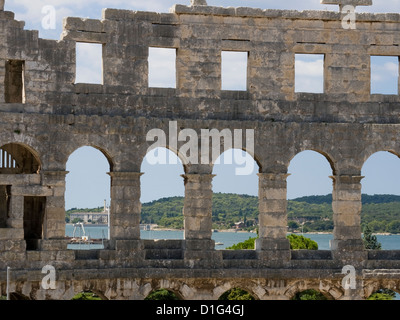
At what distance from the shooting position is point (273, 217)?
3456 cm

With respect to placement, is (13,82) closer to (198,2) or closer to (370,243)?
(198,2)

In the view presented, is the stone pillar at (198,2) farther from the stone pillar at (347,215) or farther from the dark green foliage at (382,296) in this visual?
the dark green foliage at (382,296)

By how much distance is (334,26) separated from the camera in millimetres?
35312

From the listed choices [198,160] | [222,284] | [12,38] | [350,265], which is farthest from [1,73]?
[350,265]

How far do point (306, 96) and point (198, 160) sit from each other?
153 inches

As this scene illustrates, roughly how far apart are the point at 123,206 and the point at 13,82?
5.92 metres

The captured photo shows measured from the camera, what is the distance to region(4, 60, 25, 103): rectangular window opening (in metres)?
36.3

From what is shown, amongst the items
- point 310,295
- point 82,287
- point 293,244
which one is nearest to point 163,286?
point 82,287

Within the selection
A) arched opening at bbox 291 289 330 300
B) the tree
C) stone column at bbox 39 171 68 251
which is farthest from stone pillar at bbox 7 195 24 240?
the tree

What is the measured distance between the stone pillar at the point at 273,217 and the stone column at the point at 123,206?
367cm

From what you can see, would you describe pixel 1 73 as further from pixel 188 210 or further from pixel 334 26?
pixel 334 26

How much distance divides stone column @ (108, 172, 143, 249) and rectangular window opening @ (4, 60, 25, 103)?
488cm

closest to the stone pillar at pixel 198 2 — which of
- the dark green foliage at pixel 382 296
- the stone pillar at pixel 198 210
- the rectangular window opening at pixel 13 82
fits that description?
the stone pillar at pixel 198 210

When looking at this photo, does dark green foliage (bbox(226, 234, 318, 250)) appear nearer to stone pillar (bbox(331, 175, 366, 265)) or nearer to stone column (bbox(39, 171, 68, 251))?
stone pillar (bbox(331, 175, 366, 265))
